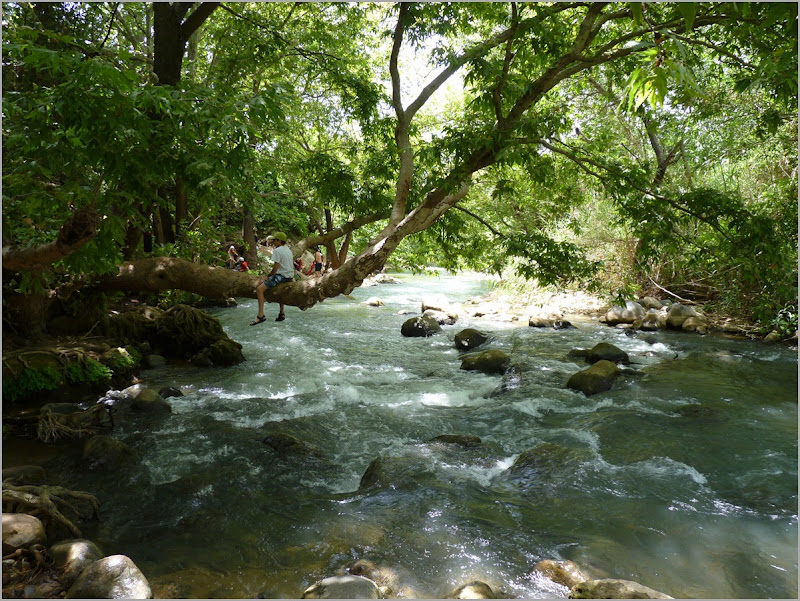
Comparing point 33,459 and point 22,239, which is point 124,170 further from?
point 33,459

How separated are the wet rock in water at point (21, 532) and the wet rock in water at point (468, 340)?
30.6 ft

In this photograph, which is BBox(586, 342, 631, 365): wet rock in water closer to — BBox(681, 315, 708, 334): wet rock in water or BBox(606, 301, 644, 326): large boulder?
BBox(681, 315, 708, 334): wet rock in water

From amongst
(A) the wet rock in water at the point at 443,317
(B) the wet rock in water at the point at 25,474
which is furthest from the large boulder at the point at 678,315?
(B) the wet rock in water at the point at 25,474

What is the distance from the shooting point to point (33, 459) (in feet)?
18.2

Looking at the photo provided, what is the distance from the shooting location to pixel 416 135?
9250mm

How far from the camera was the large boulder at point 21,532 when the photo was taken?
351 cm

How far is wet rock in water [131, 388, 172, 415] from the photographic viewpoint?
7.10 metres

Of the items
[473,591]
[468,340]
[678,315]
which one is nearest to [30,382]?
[473,591]

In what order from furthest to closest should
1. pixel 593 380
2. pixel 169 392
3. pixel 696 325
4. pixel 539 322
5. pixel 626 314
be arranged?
pixel 539 322
pixel 626 314
pixel 696 325
pixel 593 380
pixel 169 392

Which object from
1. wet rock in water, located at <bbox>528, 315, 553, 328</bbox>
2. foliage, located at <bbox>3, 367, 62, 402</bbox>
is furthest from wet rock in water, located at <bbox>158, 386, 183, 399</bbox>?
wet rock in water, located at <bbox>528, 315, 553, 328</bbox>

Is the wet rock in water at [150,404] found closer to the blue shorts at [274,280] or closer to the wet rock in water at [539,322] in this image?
the blue shorts at [274,280]

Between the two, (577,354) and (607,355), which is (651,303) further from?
(607,355)

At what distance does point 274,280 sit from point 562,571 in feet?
16.0

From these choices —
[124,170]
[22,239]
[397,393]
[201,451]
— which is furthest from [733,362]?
[22,239]
